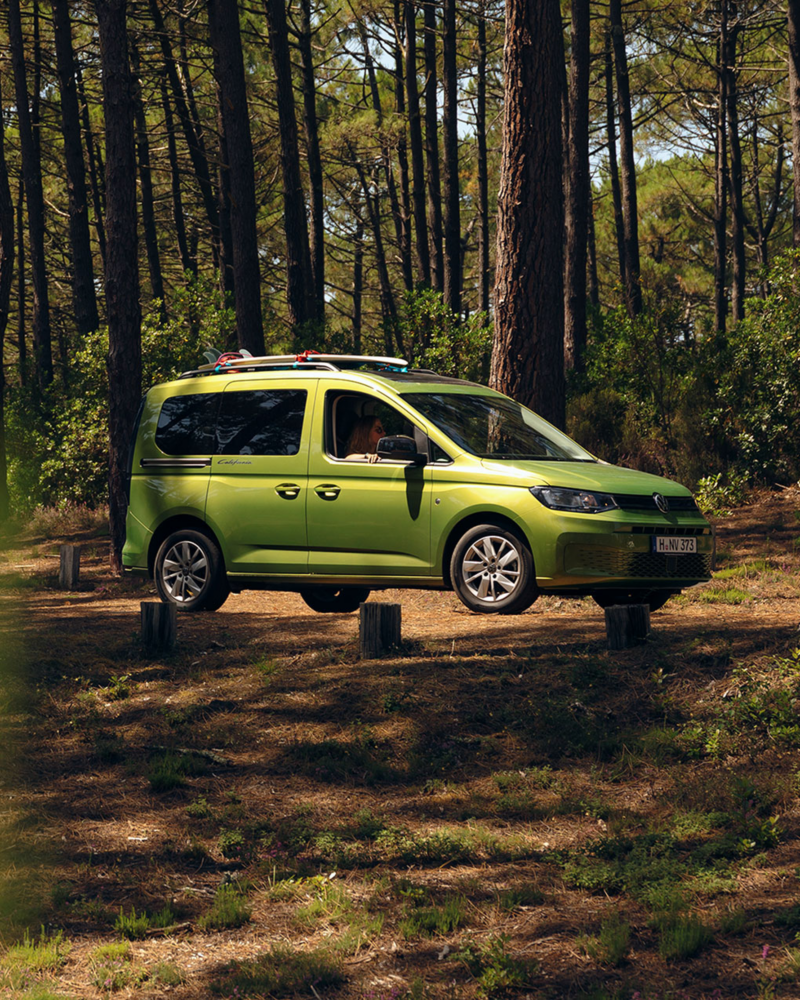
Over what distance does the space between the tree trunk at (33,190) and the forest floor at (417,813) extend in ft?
59.4

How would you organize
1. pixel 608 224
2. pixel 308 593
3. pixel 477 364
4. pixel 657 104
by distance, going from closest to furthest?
pixel 308 593, pixel 477 364, pixel 657 104, pixel 608 224

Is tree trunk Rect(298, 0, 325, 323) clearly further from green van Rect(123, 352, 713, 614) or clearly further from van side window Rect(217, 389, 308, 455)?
van side window Rect(217, 389, 308, 455)

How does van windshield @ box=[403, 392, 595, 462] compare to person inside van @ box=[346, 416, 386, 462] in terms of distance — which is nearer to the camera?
van windshield @ box=[403, 392, 595, 462]

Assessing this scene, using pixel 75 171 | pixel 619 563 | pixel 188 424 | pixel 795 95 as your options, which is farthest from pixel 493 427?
pixel 75 171

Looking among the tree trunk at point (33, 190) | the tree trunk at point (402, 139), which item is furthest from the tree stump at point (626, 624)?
the tree trunk at point (402, 139)

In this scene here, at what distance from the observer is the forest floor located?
14.9 ft

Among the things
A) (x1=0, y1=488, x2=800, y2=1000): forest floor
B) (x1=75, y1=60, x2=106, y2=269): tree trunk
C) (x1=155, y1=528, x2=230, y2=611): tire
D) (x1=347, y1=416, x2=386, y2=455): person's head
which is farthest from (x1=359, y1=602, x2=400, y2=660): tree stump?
(x1=75, y1=60, x2=106, y2=269): tree trunk

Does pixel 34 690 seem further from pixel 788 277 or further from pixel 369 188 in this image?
pixel 369 188

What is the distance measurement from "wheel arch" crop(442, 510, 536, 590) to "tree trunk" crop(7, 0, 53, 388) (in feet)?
59.3

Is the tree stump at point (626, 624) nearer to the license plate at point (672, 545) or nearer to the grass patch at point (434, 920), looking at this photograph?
the license plate at point (672, 545)

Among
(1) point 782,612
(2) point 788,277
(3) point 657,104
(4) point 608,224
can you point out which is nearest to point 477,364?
(2) point 788,277

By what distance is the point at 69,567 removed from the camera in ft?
45.3

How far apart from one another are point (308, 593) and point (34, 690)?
4.17 metres

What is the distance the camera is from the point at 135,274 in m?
14.9
